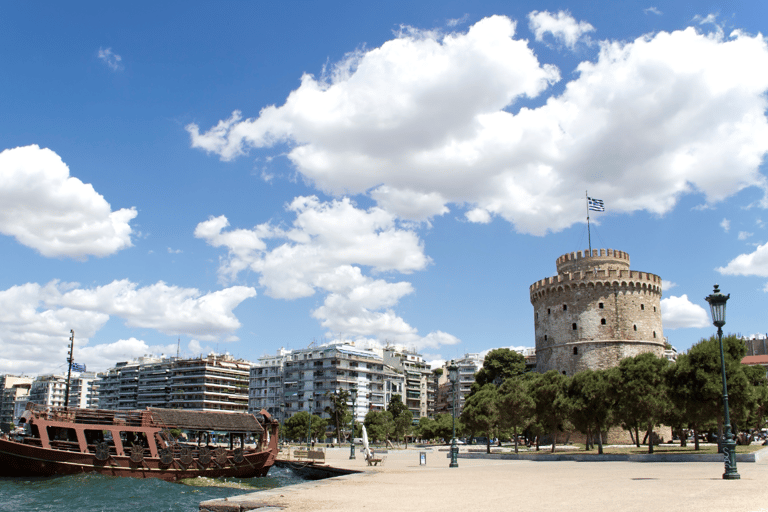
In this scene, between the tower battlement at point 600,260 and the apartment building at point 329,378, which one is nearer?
the tower battlement at point 600,260

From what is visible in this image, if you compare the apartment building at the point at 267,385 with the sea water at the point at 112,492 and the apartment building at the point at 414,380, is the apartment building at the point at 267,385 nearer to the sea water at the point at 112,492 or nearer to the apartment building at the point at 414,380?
the apartment building at the point at 414,380

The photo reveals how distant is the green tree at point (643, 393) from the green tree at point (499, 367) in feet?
128

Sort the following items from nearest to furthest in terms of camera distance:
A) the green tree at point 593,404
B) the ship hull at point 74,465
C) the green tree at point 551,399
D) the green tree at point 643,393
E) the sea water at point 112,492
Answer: the sea water at point 112,492
the ship hull at point 74,465
the green tree at point 643,393
the green tree at point 593,404
the green tree at point 551,399

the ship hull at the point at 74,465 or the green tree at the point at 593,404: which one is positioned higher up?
the green tree at the point at 593,404

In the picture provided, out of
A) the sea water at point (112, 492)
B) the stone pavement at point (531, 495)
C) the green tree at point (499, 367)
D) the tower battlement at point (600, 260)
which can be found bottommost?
the sea water at point (112, 492)

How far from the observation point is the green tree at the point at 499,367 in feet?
246

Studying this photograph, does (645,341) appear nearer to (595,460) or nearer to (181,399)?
(595,460)

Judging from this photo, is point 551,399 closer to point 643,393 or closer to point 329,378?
point 643,393

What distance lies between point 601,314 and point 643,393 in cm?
2527

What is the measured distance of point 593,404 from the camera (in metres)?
37.8

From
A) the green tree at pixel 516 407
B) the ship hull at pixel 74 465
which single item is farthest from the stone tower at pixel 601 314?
the ship hull at pixel 74 465

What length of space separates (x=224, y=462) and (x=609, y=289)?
40.3 metres

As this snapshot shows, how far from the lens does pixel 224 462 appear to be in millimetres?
33562

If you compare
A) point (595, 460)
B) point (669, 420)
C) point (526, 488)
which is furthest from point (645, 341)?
point (526, 488)
